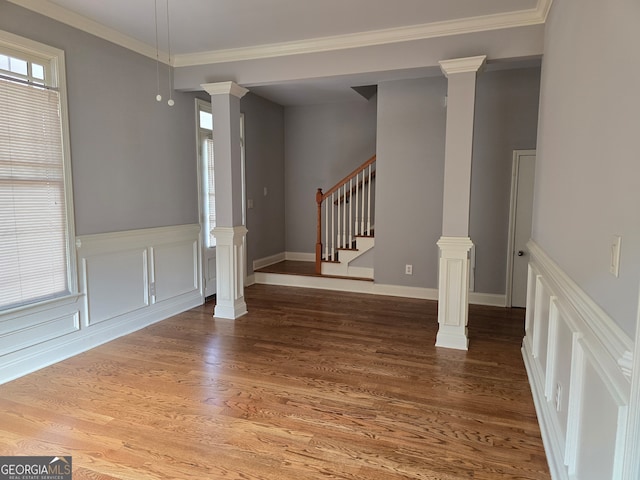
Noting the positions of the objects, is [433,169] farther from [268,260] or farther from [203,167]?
[268,260]

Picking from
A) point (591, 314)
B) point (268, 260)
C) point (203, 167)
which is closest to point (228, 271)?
point (203, 167)

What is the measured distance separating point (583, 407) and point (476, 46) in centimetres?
301

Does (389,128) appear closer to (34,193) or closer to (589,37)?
(589,37)

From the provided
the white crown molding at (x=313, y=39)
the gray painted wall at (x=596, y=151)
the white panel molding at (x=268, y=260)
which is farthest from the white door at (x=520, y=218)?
the white panel molding at (x=268, y=260)

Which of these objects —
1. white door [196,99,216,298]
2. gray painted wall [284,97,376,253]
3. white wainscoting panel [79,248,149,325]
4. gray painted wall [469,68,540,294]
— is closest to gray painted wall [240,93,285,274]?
gray painted wall [284,97,376,253]

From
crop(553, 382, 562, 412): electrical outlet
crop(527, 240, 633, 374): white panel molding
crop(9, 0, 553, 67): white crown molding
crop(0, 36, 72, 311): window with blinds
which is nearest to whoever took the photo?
crop(527, 240, 633, 374): white panel molding

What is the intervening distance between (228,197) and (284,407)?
8.20ft

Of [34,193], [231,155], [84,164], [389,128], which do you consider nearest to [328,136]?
[389,128]

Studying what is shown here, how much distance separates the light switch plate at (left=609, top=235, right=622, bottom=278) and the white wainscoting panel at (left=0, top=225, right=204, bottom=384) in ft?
12.1

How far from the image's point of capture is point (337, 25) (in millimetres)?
3586

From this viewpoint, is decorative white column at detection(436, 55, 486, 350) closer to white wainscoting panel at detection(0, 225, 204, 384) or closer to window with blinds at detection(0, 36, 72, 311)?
white wainscoting panel at detection(0, 225, 204, 384)

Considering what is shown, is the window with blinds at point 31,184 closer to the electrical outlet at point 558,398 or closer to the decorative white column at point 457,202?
the decorative white column at point 457,202

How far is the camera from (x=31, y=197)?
3.14 meters

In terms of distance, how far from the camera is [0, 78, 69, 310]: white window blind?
9.78ft
